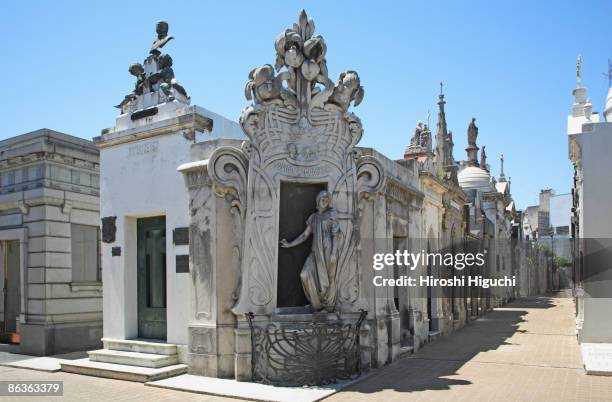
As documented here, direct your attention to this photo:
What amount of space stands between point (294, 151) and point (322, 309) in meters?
2.54

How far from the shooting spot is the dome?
26.8 metres

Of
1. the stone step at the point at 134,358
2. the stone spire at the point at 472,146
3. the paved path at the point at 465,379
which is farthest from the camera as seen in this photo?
the stone spire at the point at 472,146

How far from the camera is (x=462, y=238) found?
18.3m

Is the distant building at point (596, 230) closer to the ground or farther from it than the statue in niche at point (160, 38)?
closer to the ground

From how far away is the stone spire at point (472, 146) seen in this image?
95.5 feet

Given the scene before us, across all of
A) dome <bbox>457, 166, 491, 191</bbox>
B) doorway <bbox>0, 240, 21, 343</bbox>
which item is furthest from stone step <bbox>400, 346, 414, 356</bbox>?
dome <bbox>457, 166, 491, 191</bbox>

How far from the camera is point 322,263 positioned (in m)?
8.62

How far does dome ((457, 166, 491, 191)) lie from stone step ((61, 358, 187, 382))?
67.2 feet

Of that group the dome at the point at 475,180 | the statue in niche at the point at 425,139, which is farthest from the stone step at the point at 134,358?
the dome at the point at 475,180

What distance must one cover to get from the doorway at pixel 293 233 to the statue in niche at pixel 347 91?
1426 millimetres

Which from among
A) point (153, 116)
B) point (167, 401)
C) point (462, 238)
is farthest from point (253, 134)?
point (462, 238)

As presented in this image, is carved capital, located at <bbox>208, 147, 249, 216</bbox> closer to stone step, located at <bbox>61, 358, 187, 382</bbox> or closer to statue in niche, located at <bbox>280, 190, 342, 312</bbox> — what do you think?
statue in niche, located at <bbox>280, 190, 342, 312</bbox>

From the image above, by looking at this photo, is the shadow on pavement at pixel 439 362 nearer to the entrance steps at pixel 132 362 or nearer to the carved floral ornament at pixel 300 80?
the entrance steps at pixel 132 362

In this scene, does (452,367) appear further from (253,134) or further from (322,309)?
(253,134)
